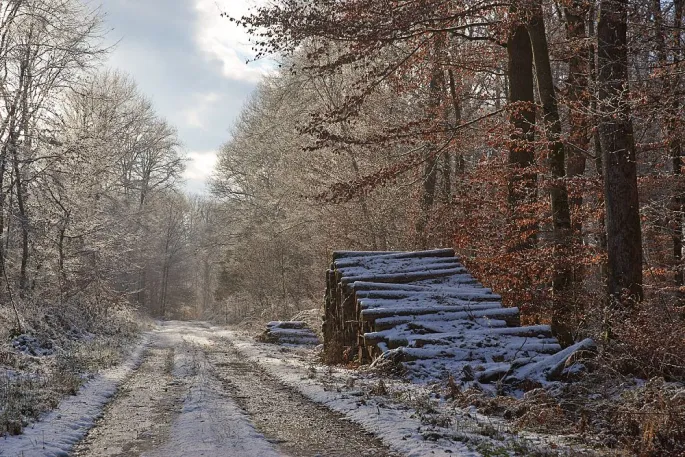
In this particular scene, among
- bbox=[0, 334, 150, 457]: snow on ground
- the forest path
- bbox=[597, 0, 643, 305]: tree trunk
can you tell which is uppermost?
bbox=[597, 0, 643, 305]: tree trunk

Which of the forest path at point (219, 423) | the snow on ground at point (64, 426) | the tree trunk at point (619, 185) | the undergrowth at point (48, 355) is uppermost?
the tree trunk at point (619, 185)

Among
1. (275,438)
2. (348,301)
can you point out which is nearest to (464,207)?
(348,301)

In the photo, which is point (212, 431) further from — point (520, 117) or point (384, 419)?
point (520, 117)

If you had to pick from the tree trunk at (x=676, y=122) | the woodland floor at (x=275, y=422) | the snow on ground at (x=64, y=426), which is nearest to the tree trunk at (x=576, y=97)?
the tree trunk at (x=676, y=122)

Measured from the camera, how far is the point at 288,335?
1930 cm

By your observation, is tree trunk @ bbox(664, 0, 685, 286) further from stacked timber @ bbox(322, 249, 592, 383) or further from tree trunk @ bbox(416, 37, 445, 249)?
tree trunk @ bbox(416, 37, 445, 249)

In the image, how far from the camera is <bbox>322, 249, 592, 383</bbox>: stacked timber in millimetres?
8844

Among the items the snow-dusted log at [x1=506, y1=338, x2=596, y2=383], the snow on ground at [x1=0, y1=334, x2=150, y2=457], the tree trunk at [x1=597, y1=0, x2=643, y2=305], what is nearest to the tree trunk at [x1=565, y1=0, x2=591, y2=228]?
the tree trunk at [x1=597, y1=0, x2=643, y2=305]

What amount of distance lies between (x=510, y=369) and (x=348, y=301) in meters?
5.04

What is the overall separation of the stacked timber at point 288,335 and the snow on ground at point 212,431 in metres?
9.48

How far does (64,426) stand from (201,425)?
1630 millimetres

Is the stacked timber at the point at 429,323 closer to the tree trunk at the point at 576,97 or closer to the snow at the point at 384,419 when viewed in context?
the snow at the point at 384,419

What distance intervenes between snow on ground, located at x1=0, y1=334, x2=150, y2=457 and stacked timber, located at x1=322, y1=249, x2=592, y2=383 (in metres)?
4.59

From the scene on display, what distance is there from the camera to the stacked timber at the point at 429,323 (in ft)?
29.0
